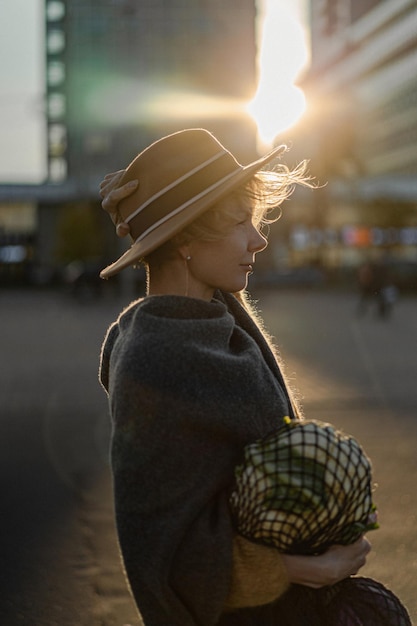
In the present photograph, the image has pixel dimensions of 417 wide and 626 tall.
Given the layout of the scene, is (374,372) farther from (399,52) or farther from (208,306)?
(399,52)

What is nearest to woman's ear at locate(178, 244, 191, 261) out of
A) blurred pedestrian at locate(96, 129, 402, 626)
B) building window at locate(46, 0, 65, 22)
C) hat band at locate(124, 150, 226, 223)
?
blurred pedestrian at locate(96, 129, 402, 626)

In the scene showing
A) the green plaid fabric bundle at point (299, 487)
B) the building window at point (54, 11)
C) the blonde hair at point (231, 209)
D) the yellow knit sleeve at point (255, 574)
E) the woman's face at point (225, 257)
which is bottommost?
the yellow knit sleeve at point (255, 574)

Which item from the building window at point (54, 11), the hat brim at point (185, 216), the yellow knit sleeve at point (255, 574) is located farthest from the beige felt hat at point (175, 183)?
the building window at point (54, 11)

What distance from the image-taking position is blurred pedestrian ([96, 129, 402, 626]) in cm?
178

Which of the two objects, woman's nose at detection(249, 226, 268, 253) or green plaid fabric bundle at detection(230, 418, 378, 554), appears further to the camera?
woman's nose at detection(249, 226, 268, 253)

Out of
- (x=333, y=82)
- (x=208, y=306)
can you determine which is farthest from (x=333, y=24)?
(x=208, y=306)

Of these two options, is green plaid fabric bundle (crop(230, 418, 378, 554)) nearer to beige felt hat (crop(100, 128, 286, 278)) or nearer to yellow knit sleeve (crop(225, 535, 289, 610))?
yellow knit sleeve (crop(225, 535, 289, 610))

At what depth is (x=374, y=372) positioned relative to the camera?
1366cm

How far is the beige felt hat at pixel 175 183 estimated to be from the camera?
1874mm

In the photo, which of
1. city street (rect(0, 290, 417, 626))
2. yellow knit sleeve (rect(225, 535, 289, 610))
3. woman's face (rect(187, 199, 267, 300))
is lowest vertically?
city street (rect(0, 290, 417, 626))

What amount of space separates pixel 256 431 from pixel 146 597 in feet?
1.16

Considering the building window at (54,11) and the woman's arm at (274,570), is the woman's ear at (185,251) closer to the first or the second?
the woman's arm at (274,570)

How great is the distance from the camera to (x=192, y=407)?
1.78 meters

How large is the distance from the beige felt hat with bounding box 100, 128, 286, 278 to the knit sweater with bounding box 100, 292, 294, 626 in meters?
0.17
